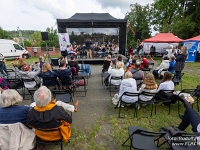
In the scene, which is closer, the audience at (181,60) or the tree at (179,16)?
the audience at (181,60)

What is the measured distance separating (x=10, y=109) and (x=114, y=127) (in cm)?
187

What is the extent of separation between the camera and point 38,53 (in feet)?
56.2

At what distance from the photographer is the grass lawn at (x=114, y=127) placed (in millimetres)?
2138

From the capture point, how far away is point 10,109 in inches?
62.9

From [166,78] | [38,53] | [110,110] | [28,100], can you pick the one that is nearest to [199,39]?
[166,78]

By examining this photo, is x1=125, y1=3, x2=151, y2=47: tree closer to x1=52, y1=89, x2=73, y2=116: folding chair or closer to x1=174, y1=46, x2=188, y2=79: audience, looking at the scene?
x1=174, y1=46, x2=188, y2=79: audience

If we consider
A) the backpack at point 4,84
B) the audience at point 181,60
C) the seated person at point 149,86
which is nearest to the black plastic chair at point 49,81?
the backpack at point 4,84

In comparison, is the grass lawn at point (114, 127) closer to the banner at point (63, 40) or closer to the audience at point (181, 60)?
the audience at point (181, 60)

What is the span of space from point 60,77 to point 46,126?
217cm

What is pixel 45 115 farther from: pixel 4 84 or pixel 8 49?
pixel 8 49

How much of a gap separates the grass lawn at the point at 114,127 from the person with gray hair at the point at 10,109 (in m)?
0.84

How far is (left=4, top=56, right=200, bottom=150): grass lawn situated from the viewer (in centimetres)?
214

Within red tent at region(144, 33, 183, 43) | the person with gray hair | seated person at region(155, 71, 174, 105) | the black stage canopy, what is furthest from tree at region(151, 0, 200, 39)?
the person with gray hair

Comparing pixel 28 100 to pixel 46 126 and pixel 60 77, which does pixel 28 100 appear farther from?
pixel 46 126
